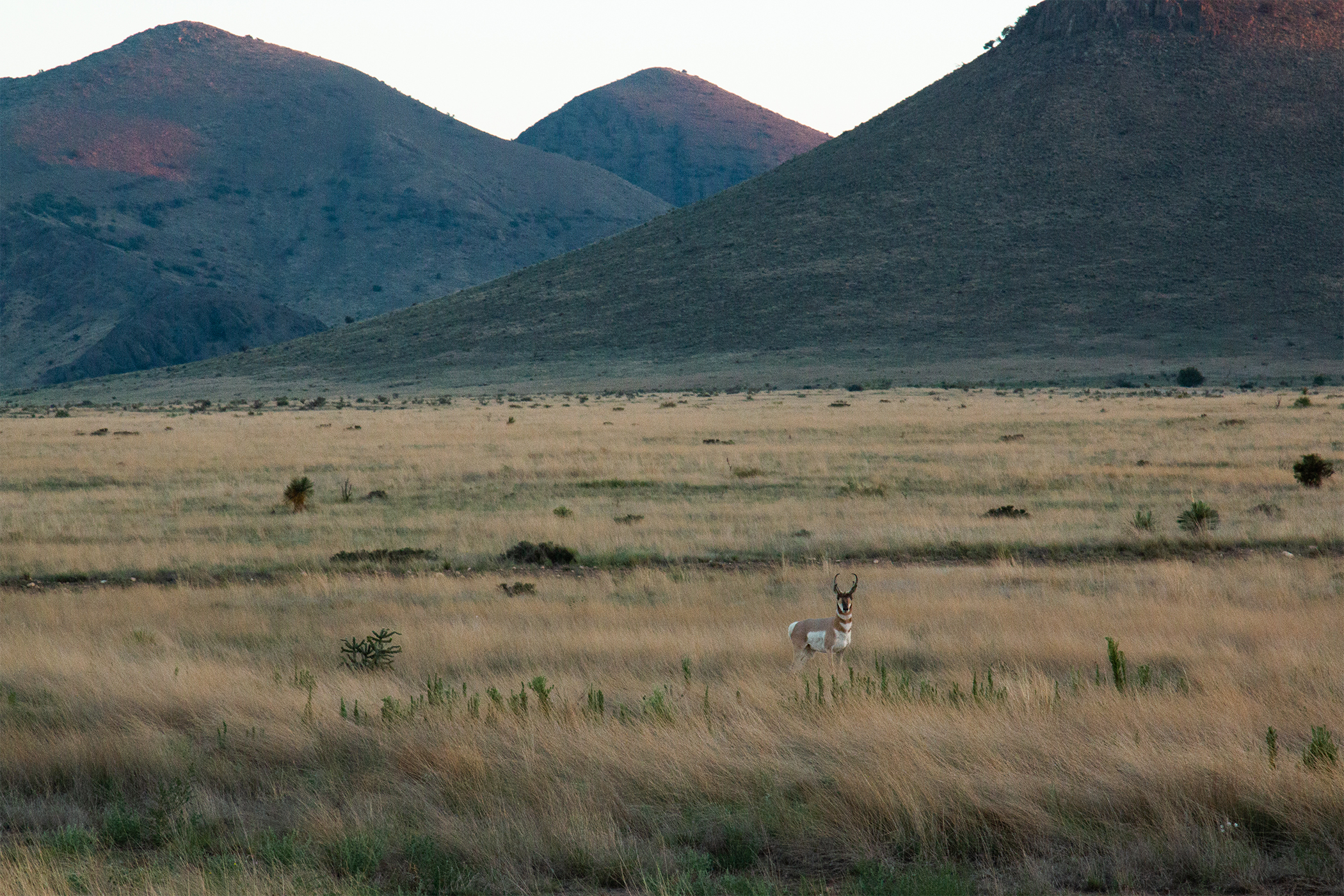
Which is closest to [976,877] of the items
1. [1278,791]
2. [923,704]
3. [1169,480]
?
[1278,791]

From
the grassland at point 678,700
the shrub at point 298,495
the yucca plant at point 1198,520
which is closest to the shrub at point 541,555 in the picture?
the grassland at point 678,700

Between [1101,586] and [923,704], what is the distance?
20.5 feet

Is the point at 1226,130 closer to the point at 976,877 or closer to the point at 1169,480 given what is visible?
the point at 1169,480

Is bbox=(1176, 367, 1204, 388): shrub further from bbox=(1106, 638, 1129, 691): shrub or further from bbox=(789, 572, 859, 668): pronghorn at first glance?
bbox=(789, 572, 859, 668): pronghorn

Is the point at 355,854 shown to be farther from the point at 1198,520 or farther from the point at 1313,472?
the point at 1313,472

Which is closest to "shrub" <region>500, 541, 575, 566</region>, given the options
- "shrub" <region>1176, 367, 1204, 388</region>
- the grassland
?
the grassland

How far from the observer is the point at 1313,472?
20844 millimetres

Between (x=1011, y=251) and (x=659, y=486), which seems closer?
(x=659, y=486)

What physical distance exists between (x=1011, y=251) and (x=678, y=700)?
93.0m

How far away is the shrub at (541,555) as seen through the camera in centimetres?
1552

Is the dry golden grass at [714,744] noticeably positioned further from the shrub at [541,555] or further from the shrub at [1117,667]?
the shrub at [541,555]

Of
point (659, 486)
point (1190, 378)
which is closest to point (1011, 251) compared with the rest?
point (1190, 378)

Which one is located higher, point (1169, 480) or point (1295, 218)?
point (1295, 218)

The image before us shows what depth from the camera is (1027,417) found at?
41438 mm
